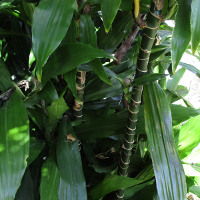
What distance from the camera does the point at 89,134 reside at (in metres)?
0.69

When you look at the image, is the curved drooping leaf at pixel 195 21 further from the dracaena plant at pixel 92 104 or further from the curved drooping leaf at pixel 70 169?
the curved drooping leaf at pixel 70 169


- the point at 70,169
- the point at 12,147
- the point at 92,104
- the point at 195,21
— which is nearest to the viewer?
the point at 195,21

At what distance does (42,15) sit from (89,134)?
1.28 ft

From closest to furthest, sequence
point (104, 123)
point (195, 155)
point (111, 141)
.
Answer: point (104, 123)
point (111, 141)
point (195, 155)

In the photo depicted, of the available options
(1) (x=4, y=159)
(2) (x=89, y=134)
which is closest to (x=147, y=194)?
(2) (x=89, y=134)

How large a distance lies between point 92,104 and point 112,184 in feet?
0.84

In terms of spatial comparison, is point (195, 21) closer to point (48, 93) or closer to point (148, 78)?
point (148, 78)

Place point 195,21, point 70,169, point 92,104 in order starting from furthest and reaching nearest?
point 92,104 < point 70,169 < point 195,21

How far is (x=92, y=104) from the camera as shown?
77cm

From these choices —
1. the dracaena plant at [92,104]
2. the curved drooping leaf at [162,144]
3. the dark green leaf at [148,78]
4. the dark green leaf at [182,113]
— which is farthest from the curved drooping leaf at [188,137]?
the dark green leaf at [148,78]

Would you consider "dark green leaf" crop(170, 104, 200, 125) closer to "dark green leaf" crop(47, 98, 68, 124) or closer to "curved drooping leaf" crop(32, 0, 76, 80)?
"dark green leaf" crop(47, 98, 68, 124)

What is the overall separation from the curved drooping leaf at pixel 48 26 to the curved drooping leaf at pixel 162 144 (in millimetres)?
238

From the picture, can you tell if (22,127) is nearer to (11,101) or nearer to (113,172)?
(11,101)

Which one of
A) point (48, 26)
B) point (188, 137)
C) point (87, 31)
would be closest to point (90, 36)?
point (87, 31)
